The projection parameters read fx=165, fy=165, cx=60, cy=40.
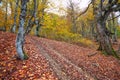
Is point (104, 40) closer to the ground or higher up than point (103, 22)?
closer to the ground

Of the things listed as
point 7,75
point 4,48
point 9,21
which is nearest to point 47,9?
point 9,21

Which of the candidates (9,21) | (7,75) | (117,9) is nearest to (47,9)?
(9,21)

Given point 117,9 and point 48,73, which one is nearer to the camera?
point 48,73

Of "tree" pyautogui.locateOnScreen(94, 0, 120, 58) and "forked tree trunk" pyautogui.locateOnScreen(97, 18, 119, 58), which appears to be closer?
"tree" pyautogui.locateOnScreen(94, 0, 120, 58)

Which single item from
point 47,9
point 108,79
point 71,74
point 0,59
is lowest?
point 108,79

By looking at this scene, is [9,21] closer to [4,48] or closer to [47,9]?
[47,9]

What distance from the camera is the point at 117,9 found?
15.6m

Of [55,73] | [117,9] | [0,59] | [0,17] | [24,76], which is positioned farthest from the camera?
[0,17]

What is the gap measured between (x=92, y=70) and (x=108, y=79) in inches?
46.0

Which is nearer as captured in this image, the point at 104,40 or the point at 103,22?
the point at 104,40

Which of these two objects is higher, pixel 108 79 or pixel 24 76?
pixel 24 76

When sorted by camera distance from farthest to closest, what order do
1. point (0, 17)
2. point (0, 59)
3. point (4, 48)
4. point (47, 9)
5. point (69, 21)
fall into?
1. point (69, 21)
2. point (0, 17)
3. point (47, 9)
4. point (4, 48)
5. point (0, 59)

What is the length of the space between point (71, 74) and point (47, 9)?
1745cm

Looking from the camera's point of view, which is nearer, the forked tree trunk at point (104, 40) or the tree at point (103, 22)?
the tree at point (103, 22)
